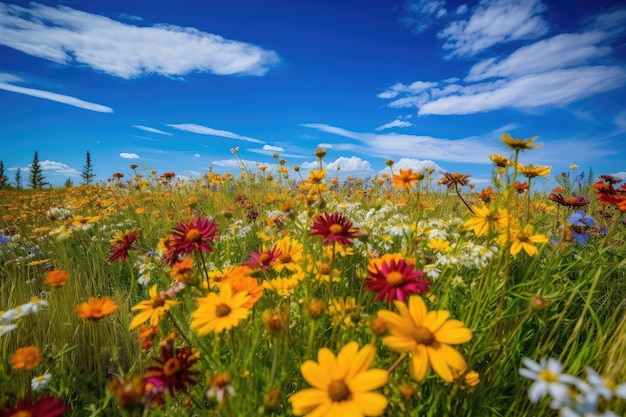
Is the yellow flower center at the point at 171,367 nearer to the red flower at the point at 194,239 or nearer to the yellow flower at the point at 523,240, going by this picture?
the red flower at the point at 194,239

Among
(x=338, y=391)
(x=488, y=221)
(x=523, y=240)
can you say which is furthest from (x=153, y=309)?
(x=523, y=240)

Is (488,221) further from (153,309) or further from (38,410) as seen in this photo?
(38,410)

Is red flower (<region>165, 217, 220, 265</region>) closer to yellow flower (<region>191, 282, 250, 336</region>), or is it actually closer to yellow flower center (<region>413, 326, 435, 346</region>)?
yellow flower (<region>191, 282, 250, 336</region>)

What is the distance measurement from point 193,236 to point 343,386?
736mm

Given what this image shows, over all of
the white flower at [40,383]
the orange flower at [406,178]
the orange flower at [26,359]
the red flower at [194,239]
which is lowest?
the white flower at [40,383]

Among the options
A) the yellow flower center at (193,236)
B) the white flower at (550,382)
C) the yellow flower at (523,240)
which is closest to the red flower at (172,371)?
the yellow flower center at (193,236)

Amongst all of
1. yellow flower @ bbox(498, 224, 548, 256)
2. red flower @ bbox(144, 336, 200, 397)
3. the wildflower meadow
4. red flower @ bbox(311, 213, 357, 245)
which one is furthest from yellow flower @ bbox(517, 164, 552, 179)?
red flower @ bbox(144, 336, 200, 397)

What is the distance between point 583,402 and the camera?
55 centimetres

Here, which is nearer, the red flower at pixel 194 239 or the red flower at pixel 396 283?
the red flower at pixel 396 283

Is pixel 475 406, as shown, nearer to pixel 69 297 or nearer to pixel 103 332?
pixel 103 332

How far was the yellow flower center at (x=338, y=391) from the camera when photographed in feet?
2.22

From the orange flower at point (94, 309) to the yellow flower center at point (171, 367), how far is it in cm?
31

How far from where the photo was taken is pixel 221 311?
929 millimetres

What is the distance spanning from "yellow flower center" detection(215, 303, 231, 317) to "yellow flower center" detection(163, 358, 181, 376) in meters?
0.15
